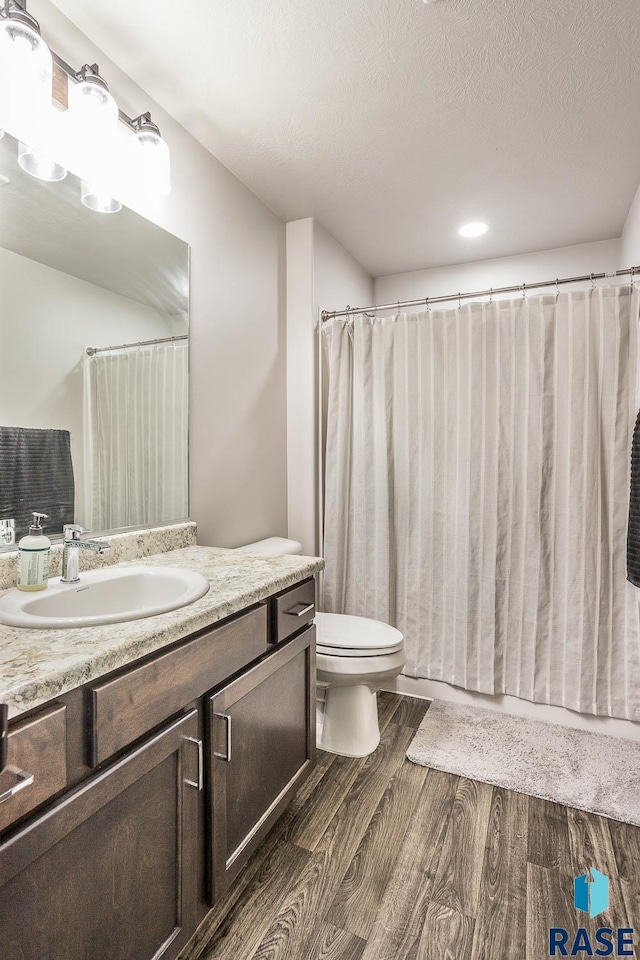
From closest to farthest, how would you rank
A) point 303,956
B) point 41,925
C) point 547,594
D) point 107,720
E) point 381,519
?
point 41,925
point 107,720
point 303,956
point 547,594
point 381,519

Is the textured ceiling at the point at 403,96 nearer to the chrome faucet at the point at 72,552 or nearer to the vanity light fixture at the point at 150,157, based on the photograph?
the vanity light fixture at the point at 150,157

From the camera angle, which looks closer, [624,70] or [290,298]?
[624,70]

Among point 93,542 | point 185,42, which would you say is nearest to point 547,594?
point 93,542

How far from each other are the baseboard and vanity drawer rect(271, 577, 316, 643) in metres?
1.10

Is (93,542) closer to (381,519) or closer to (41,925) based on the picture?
(41,925)

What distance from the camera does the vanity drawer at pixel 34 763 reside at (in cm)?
68

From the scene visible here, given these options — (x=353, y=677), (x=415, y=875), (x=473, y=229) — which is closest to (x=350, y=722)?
(x=353, y=677)

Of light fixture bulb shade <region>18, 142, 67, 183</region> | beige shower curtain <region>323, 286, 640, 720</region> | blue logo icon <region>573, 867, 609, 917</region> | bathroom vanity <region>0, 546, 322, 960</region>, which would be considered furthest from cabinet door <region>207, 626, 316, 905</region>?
light fixture bulb shade <region>18, 142, 67, 183</region>

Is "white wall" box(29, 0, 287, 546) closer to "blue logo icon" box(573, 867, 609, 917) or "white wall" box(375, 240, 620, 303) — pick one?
"white wall" box(375, 240, 620, 303)

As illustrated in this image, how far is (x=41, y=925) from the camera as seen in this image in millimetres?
743

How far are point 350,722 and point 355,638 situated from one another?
0.33 metres

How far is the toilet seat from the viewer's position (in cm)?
188

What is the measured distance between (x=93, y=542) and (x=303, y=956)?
43.3 inches

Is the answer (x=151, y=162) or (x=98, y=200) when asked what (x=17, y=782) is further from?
(x=151, y=162)
